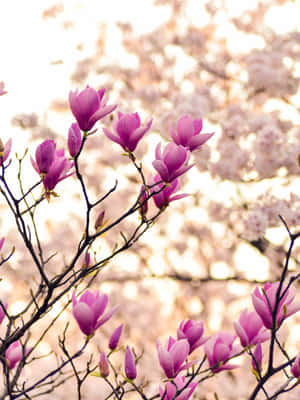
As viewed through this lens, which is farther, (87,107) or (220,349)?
(220,349)

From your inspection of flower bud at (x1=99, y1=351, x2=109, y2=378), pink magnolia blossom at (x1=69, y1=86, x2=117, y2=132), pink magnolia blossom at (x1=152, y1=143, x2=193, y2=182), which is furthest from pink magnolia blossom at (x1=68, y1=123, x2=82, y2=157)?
flower bud at (x1=99, y1=351, x2=109, y2=378)

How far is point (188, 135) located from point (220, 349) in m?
0.43

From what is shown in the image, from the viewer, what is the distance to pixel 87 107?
869 millimetres

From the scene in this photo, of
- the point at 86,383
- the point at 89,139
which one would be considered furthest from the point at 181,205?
the point at 86,383

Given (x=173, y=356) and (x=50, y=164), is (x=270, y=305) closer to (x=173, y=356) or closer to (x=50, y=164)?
(x=173, y=356)

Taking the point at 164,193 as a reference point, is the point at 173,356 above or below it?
below

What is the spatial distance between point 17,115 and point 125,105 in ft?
2.75

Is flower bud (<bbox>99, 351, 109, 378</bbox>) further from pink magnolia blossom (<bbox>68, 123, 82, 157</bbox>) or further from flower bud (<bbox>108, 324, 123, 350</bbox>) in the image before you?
pink magnolia blossom (<bbox>68, 123, 82, 157</bbox>)

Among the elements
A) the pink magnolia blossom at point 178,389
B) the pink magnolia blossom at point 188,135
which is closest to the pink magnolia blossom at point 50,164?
the pink magnolia blossom at point 188,135

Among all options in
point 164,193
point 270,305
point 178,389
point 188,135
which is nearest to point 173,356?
point 178,389

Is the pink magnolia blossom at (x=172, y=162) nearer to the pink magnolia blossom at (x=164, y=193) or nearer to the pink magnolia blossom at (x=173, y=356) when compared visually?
the pink magnolia blossom at (x=164, y=193)

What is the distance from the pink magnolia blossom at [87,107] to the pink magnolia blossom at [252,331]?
0.48 meters

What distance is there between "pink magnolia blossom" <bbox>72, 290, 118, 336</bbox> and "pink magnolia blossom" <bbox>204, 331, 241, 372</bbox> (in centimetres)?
23

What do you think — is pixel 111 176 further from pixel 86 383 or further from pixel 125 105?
pixel 86 383
